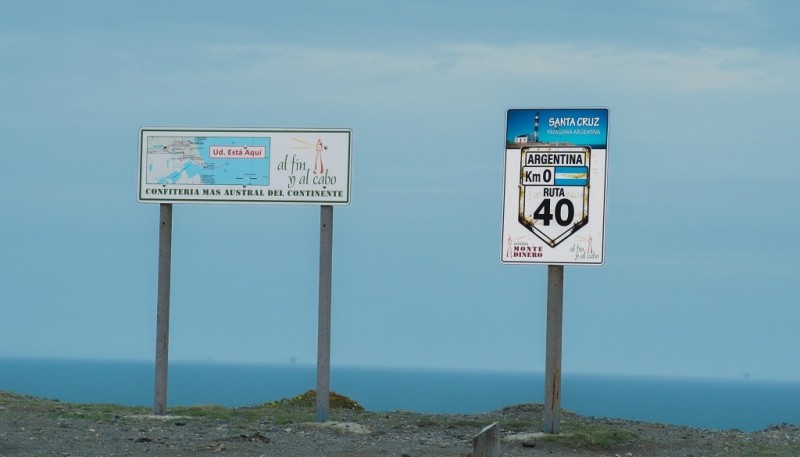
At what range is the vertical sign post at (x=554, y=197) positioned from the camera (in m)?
19.4

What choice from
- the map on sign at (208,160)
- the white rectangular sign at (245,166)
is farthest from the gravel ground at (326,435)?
the map on sign at (208,160)

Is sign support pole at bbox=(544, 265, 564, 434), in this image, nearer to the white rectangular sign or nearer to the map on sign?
the white rectangular sign

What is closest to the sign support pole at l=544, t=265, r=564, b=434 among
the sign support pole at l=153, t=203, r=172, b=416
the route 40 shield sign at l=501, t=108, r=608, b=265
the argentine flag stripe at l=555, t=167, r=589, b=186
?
the route 40 shield sign at l=501, t=108, r=608, b=265

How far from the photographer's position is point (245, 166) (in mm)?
21000

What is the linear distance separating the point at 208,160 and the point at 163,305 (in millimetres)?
2535

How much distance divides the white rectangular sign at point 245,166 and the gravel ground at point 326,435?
12.1ft

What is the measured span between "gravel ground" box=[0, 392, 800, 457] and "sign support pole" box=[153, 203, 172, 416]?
1.53 ft

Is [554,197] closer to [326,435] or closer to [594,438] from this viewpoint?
[594,438]

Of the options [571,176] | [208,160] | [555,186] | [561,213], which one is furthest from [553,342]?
[208,160]

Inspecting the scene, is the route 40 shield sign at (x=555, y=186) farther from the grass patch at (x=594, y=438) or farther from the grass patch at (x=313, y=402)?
the grass patch at (x=313, y=402)

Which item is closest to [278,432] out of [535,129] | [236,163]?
[236,163]

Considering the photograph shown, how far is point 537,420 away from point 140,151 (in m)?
8.22

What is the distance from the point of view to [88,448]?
16.9 meters

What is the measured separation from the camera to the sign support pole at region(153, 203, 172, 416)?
2111 centimetres
